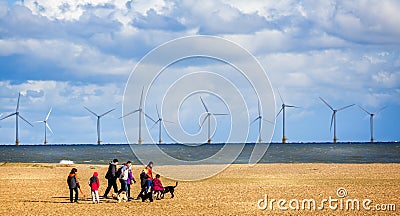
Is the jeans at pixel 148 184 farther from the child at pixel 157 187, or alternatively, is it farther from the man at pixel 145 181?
the child at pixel 157 187

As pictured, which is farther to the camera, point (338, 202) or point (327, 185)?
point (327, 185)

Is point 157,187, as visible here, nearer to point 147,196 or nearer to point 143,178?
point 147,196

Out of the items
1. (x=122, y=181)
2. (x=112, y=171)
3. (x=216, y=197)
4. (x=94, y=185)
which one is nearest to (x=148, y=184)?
(x=122, y=181)

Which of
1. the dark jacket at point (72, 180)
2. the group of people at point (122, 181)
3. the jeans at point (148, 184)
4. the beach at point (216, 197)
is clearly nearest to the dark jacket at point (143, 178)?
the group of people at point (122, 181)

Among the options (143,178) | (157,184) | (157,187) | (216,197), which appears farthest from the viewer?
(216,197)

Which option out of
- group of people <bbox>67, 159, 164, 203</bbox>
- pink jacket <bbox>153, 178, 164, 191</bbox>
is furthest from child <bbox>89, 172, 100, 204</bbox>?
pink jacket <bbox>153, 178, 164, 191</bbox>

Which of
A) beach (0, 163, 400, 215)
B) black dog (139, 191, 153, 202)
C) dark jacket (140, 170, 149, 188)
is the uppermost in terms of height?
dark jacket (140, 170, 149, 188)

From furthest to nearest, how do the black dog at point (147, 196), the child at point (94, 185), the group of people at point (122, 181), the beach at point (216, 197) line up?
the black dog at point (147, 196) → the group of people at point (122, 181) → the child at point (94, 185) → the beach at point (216, 197)

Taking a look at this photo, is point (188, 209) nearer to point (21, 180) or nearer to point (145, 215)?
point (145, 215)

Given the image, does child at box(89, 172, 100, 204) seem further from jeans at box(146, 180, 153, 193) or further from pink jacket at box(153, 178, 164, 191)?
pink jacket at box(153, 178, 164, 191)

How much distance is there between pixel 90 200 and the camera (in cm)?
3164

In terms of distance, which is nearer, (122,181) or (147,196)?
(122,181)

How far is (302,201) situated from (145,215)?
26.5 feet

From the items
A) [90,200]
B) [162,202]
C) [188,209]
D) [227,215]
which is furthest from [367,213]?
[90,200]
